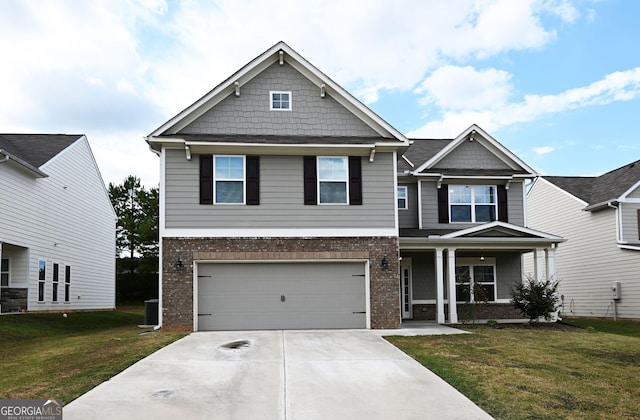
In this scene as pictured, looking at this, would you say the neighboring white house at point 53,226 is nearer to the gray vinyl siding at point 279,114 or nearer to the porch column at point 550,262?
the gray vinyl siding at point 279,114

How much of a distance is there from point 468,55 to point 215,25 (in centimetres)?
911

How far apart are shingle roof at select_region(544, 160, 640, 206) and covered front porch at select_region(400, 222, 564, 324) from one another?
249 inches

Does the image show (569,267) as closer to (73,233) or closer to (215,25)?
(215,25)

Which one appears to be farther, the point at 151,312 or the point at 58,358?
the point at 151,312

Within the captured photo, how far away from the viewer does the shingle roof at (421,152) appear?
69.8 feet

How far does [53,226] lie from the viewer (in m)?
24.3


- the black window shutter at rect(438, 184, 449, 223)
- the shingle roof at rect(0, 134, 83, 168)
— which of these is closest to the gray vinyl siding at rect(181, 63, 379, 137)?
the black window shutter at rect(438, 184, 449, 223)

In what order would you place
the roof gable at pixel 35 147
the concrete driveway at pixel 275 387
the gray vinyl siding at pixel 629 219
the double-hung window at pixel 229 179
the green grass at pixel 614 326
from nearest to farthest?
the concrete driveway at pixel 275 387, the double-hung window at pixel 229 179, the green grass at pixel 614 326, the roof gable at pixel 35 147, the gray vinyl siding at pixel 629 219

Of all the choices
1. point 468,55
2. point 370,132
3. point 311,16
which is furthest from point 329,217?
point 468,55

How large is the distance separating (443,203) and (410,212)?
116 cm

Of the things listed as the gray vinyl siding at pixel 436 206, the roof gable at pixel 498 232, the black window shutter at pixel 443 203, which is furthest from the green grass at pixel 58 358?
the black window shutter at pixel 443 203

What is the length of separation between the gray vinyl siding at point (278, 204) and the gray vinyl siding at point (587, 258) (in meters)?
12.0

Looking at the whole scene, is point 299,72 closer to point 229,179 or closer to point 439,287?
point 229,179

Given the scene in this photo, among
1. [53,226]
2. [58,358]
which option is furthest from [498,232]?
[53,226]
